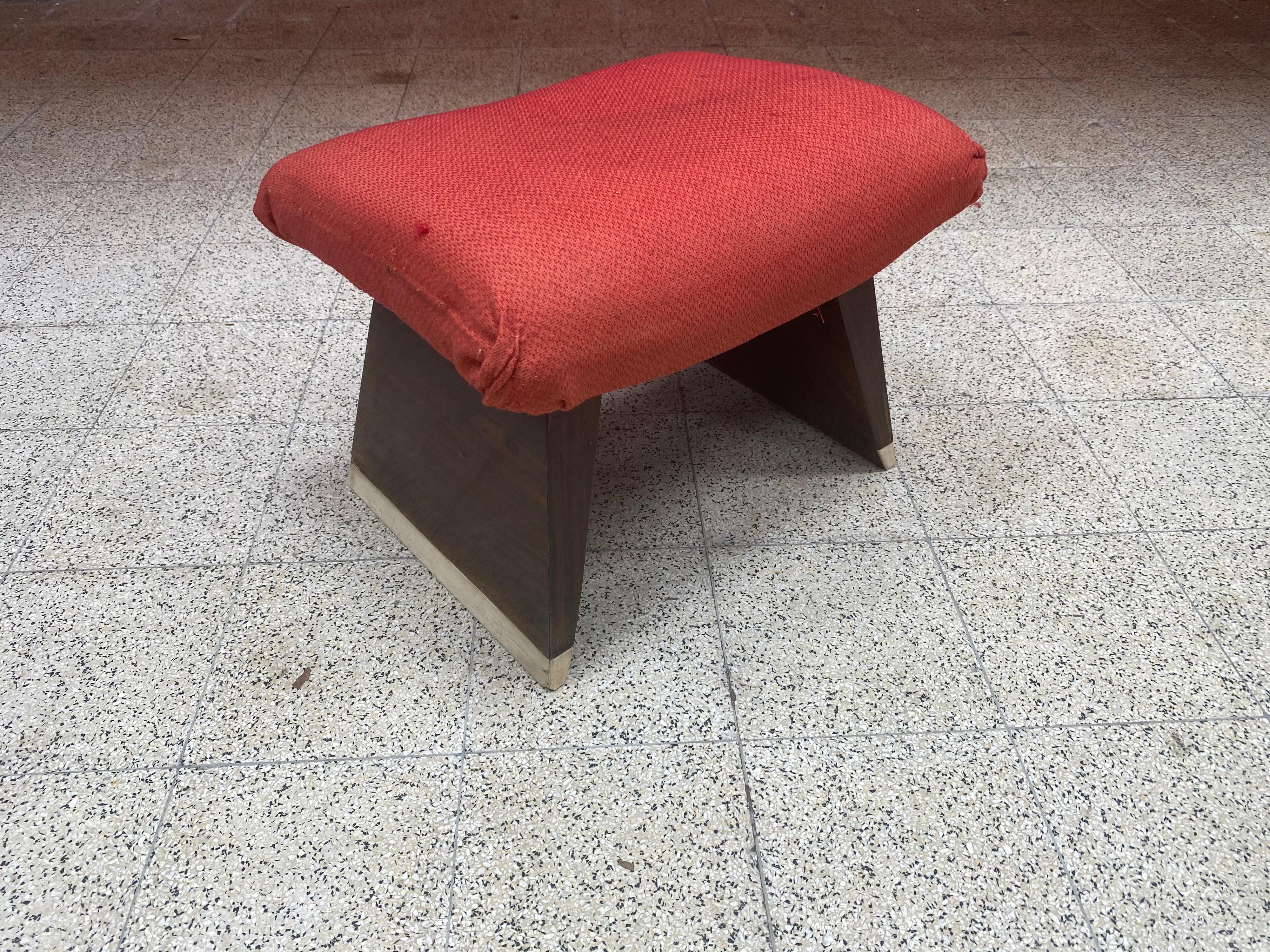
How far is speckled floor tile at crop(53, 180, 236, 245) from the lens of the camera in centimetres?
175

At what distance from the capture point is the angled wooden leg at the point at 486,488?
871 millimetres

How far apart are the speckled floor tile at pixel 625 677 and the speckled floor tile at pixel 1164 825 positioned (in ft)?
1.03

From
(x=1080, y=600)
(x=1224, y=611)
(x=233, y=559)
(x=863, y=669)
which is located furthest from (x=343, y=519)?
(x=1224, y=611)

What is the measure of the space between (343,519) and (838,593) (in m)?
0.59

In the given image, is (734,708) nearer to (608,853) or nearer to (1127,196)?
(608,853)

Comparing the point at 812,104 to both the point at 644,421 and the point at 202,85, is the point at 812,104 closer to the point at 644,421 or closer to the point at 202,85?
the point at 644,421

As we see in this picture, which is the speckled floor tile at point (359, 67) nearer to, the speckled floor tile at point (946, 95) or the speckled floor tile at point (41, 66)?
the speckled floor tile at point (41, 66)

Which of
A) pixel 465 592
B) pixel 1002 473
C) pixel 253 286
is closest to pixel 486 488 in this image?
pixel 465 592

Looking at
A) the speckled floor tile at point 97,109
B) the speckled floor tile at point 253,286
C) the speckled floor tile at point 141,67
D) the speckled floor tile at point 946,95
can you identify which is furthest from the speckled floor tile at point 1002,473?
the speckled floor tile at point 141,67

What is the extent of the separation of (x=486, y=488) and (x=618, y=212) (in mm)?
316

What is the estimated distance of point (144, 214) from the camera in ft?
6.00

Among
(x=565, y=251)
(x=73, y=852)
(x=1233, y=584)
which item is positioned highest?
(x=565, y=251)

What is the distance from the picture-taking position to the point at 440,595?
106 centimetres

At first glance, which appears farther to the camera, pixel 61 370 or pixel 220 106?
pixel 220 106
